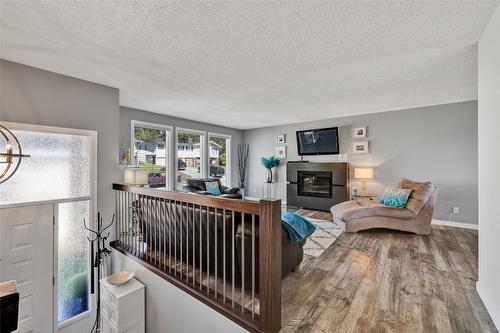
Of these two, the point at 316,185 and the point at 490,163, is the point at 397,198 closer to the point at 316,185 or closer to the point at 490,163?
the point at 316,185

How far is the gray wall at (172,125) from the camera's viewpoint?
461cm

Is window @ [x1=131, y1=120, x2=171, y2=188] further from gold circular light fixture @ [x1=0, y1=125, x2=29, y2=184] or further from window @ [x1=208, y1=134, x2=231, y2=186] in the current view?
gold circular light fixture @ [x1=0, y1=125, x2=29, y2=184]

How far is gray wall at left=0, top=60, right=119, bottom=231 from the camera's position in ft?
7.72

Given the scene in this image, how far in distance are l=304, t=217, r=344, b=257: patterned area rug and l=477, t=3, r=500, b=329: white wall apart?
67.8 inches

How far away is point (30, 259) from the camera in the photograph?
94.0 inches

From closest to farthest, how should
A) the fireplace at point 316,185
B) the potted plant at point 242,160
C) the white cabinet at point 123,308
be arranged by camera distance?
the white cabinet at point 123,308, the fireplace at point 316,185, the potted plant at point 242,160

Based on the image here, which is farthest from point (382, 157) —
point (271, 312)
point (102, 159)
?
point (102, 159)

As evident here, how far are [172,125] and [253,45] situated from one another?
3.95 metres

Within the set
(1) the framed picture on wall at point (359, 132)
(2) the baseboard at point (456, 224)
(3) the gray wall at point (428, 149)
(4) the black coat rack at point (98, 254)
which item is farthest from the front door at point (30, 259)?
(2) the baseboard at point (456, 224)

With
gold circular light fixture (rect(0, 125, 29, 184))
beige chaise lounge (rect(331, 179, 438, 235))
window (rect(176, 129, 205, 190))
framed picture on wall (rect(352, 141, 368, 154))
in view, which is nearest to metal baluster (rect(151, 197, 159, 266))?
gold circular light fixture (rect(0, 125, 29, 184))

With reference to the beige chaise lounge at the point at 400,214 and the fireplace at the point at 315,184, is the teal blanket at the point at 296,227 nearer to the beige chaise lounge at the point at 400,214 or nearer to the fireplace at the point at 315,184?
the beige chaise lounge at the point at 400,214

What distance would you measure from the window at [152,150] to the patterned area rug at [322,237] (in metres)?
3.67

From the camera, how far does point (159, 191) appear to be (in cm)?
234

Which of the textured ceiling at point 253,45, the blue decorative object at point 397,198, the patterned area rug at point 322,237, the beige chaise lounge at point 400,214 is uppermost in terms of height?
the textured ceiling at point 253,45
